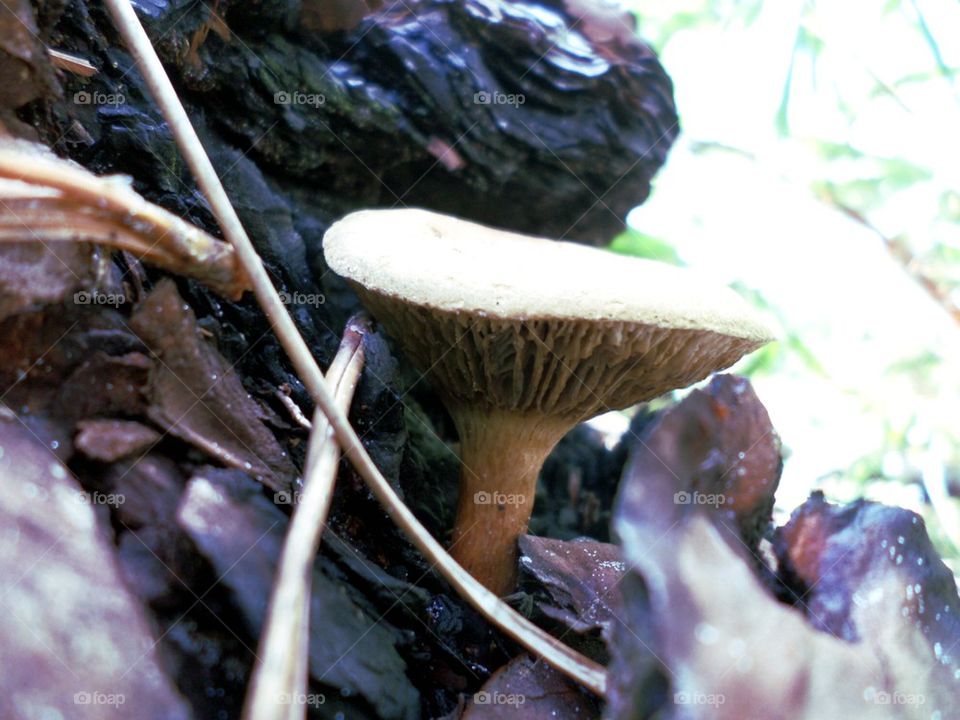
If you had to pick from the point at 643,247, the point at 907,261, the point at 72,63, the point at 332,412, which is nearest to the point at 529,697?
the point at 332,412

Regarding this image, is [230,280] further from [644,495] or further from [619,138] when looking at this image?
[619,138]

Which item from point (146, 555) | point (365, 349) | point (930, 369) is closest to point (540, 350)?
point (365, 349)

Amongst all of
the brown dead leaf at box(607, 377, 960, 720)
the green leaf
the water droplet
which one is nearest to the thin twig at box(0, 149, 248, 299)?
the brown dead leaf at box(607, 377, 960, 720)

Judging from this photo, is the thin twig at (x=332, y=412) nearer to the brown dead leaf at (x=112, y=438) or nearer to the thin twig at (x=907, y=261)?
the brown dead leaf at (x=112, y=438)

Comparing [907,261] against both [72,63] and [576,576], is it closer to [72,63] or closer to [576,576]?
[576,576]

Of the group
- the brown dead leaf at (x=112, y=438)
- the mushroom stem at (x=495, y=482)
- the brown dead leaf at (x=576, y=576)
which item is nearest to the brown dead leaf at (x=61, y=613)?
the brown dead leaf at (x=112, y=438)

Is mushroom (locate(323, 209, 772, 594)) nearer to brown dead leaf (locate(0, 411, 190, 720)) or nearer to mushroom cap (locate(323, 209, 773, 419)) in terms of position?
mushroom cap (locate(323, 209, 773, 419))
